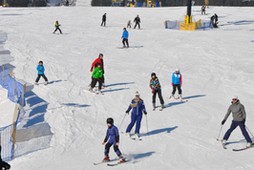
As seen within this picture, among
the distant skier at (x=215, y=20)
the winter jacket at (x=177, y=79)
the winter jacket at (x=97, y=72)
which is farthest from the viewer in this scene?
the distant skier at (x=215, y=20)

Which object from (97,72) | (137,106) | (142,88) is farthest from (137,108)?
(142,88)

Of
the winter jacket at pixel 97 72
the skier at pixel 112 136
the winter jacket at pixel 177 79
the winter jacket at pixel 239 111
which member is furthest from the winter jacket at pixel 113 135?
the winter jacket at pixel 97 72

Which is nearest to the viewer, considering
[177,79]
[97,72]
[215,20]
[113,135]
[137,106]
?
[113,135]

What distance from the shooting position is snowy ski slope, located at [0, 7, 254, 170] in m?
10.8

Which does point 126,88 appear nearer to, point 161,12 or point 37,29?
point 37,29

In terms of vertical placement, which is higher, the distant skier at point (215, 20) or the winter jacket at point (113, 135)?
the distant skier at point (215, 20)

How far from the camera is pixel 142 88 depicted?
18375mm

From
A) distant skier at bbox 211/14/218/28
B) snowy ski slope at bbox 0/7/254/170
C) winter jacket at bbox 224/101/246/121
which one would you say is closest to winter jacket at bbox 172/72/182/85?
snowy ski slope at bbox 0/7/254/170

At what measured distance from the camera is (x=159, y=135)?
12328 millimetres

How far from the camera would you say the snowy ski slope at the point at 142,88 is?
1075 cm

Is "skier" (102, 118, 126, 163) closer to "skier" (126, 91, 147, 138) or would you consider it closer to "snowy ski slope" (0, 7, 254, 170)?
"snowy ski slope" (0, 7, 254, 170)

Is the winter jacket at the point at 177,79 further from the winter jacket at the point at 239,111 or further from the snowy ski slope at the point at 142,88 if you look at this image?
the winter jacket at the point at 239,111

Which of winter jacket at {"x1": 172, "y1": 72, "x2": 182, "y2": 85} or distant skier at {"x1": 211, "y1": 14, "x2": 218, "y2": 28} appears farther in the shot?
distant skier at {"x1": 211, "y1": 14, "x2": 218, "y2": 28}

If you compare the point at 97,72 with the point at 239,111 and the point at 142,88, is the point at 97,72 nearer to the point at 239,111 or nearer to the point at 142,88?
the point at 142,88
